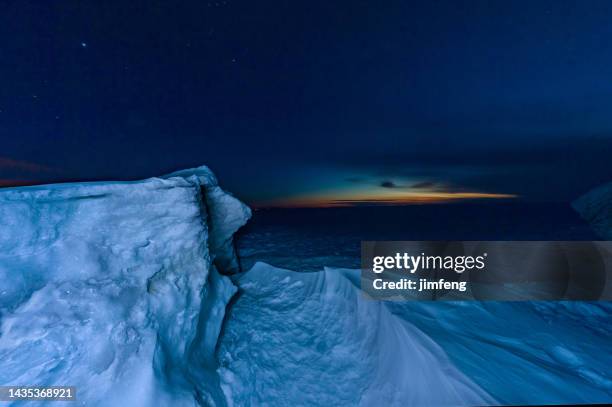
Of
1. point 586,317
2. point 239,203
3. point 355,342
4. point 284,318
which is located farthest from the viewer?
point 239,203

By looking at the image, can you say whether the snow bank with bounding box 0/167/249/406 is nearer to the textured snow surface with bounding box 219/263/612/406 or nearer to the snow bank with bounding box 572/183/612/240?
the textured snow surface with bounding box 219/263/612/406

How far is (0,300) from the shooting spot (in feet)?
8.52

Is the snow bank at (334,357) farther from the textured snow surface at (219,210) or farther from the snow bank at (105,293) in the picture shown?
the textured snow surface at (219,210)

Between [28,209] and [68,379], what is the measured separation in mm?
2111

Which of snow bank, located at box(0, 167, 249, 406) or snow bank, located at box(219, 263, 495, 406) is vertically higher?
snow bank, located at box(0, 167, 249, 406)

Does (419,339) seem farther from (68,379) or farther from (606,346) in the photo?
(68,379)

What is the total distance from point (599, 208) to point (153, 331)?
1621 centimetres

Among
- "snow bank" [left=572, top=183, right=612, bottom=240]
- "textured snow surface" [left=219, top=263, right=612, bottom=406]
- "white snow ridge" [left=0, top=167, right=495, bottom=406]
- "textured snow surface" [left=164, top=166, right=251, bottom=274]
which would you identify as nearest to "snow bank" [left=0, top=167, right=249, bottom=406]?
"white snow ridge" [left=0, top=167, right=495, bottom=406]

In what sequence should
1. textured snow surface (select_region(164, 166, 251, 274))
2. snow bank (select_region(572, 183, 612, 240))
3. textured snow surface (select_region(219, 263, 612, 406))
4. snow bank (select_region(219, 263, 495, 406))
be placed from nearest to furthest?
textured snow surface (select_region(219, 263, 612, 406)) < snow bank (select_region(219, 263, 495, 406)) < textured snow surface (select_region(164, 166, 251, 274)) < snow bank (select_region(572, 183, 612, 240))

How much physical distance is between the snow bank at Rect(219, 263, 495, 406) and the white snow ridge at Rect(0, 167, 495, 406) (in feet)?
0.06

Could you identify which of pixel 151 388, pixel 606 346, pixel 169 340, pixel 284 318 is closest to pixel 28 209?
pixel 169 340

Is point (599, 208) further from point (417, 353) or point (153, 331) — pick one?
point (153, 331)

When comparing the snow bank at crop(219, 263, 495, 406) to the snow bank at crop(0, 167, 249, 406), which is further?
the snow bank at crop(219, 263, 495, 406)

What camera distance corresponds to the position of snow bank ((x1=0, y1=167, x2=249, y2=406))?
2527 mm
